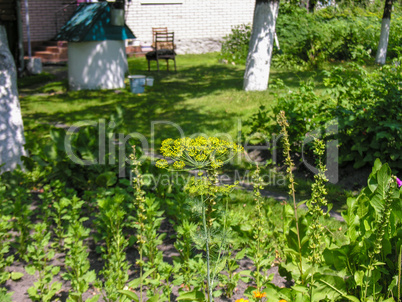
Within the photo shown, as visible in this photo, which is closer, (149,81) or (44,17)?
(149,81)

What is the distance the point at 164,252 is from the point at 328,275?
6.33ft

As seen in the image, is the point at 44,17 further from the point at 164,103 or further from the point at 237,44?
the point at 164,103

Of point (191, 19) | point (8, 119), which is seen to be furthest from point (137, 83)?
point (191, 19)

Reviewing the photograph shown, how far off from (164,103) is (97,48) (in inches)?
105

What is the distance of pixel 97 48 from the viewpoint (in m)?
11.7

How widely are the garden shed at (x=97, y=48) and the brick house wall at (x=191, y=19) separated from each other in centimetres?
767

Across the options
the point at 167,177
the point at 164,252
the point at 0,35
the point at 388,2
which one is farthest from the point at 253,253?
the point at 388,2

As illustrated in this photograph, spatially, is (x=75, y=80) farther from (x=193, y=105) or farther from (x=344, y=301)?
(x=344, y=301)

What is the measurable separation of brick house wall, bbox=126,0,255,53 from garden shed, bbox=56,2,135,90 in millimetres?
7672

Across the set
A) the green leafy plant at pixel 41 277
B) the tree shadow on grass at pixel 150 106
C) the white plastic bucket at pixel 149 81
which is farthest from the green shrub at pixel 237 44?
the green leafy plant at pixel 41 277

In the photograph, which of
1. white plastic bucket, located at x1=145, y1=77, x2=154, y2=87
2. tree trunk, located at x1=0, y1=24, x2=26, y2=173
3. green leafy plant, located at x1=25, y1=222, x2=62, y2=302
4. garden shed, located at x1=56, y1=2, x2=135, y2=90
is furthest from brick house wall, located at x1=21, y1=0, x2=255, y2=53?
green leafy plant, located at x1=25, y1=222, x2=62, y2=302

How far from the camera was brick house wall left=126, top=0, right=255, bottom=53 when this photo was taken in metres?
19.6

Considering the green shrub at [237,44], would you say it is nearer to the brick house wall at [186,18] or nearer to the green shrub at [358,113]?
the brick house wall at [186,18]

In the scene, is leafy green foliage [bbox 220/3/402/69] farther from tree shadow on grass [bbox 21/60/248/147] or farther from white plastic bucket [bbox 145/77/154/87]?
white plastic bucket [bbox 145/77/154/87]
